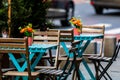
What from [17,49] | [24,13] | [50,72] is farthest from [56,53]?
[24,13]

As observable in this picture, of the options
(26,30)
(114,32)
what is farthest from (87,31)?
(114,32)

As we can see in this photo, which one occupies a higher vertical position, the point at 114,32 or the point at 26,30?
the point at 26,30

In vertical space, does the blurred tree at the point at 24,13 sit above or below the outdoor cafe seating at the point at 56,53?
above

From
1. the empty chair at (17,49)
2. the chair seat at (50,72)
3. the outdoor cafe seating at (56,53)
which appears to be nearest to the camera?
the empty chair at (17,49)

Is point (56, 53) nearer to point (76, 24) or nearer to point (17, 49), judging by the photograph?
point (17, 49)

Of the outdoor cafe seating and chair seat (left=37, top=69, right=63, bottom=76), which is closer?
chair seat (left=37, top=69, right=63, bottom=76)

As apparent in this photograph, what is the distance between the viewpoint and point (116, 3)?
2561 cm

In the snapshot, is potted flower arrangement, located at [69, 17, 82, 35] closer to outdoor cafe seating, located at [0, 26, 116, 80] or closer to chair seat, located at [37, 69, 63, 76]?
outdoor cafe seating, located at [0, 26, 116, 80]

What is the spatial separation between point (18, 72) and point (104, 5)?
18412mm

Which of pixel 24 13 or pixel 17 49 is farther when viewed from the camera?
pixel 24 13

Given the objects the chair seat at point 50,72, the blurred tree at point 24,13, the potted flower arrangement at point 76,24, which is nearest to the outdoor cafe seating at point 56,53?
the chair seat at point 50,72

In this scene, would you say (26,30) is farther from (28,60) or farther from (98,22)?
(98,22)

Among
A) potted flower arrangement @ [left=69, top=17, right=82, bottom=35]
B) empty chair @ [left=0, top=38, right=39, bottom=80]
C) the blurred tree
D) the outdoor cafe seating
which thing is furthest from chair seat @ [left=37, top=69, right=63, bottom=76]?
the blurred tree

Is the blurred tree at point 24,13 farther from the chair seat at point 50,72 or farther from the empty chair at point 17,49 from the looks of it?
the empty chair at point 17,49
